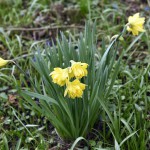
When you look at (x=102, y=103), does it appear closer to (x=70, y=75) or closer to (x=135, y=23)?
(x=70, y=75)

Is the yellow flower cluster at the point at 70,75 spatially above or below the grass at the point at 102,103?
above

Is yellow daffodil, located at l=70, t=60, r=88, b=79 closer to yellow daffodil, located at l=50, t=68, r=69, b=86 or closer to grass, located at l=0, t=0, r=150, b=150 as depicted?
yellow daffodil, located at l=50, t=68, r=69, b=86

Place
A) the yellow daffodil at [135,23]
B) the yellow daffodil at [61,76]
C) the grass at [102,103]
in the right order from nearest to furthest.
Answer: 1. the yellow daffodil at [61,76]
2. the yellow daffodil at [135,23]
3. the grass at [102,103]

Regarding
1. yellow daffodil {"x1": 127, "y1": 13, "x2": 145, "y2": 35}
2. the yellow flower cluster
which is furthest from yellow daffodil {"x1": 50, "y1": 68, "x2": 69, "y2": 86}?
yellow daffodil {"x1": 127, "y1": 13, "x2": 145, "y2": 35}

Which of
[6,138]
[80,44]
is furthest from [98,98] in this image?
[6,138]

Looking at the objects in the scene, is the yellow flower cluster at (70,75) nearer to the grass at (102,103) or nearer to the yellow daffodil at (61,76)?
the yellow daffodil at (61,76)

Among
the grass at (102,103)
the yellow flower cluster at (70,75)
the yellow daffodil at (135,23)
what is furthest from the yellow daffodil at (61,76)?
the yellow daffodil at (135,23)

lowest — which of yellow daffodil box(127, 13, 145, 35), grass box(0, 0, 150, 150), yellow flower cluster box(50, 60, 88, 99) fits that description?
grass box(0, 0, 150, 150)

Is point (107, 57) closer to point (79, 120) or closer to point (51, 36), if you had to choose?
point (79, 120)

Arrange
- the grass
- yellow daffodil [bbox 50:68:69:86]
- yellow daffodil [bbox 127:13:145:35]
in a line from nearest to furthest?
yellow daffodil [bbox 50:68:69:86]
yellow daffodil [bbox 127:13:145:35]
the grass

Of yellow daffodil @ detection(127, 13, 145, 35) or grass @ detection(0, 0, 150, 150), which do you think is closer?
yellow daffodil @ detection(127, 13, 145, 35)
